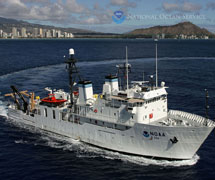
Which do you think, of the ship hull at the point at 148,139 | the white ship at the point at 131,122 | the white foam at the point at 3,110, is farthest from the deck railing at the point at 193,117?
the white foam at the point at 3,110

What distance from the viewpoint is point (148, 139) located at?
27672 millimetres

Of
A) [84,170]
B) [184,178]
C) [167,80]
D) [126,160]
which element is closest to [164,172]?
[184,178]

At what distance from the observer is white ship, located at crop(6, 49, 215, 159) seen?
26594 mm

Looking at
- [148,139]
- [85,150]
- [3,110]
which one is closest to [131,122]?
[148,139]

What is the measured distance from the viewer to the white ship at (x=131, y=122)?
2659 centimetres

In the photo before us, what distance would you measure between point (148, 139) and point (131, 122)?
2756 millimetres

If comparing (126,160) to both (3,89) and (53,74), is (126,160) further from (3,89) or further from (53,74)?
(53,74)

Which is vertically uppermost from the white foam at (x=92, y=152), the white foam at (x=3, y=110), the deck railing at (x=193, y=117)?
the deck railing at (x=193, y=117)

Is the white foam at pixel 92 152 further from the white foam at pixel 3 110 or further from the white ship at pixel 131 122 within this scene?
the white foam at pixel 3 110

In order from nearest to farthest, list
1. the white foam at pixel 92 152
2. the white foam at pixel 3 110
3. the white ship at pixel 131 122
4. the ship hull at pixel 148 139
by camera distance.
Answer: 1. the ship hull at pixel 148 139
2. the white ship at pixel 131 122
3. the white foam at pixel 92 152
4. the white foam at pixel 3 110

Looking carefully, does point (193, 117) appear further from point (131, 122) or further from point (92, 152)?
point (92, 152)

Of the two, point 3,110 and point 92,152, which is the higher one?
point 3,110

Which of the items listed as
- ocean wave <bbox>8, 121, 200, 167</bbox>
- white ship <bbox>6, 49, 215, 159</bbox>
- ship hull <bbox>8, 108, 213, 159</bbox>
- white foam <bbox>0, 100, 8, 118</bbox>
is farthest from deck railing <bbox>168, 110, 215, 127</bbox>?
white foam <bbox>0, 100, 8, 118</bbox>

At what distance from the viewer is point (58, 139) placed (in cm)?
3572
